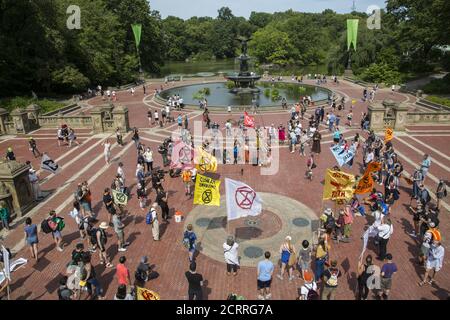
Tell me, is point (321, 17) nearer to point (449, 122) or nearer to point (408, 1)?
point (408, 1)

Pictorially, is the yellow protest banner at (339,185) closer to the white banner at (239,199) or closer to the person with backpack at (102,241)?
the white banner at (239,199)

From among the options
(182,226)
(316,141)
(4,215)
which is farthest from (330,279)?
(316,141)

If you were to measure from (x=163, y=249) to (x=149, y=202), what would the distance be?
3909 mm

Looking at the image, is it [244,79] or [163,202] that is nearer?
[163,202]

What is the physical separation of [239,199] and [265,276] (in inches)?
102

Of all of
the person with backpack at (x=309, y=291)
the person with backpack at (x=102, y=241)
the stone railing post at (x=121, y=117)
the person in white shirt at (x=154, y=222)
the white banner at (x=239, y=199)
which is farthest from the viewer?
the stone railing post at (x=121, y=117)

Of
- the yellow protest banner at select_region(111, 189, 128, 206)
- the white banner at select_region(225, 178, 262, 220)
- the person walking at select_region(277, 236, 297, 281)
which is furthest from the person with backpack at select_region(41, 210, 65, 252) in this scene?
the person walking at select_region(277, 236, 297, 281)

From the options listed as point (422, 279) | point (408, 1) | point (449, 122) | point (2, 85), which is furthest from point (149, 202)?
point (408, 1)

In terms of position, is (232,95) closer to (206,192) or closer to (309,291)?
(206,192)

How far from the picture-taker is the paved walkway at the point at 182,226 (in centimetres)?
1064

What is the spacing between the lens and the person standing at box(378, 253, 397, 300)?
9.38 m

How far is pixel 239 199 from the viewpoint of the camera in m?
11.3

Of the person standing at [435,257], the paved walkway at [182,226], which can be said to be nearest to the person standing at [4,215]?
the paved walkway at [182,226]

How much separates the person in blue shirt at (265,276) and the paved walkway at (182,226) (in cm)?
39
